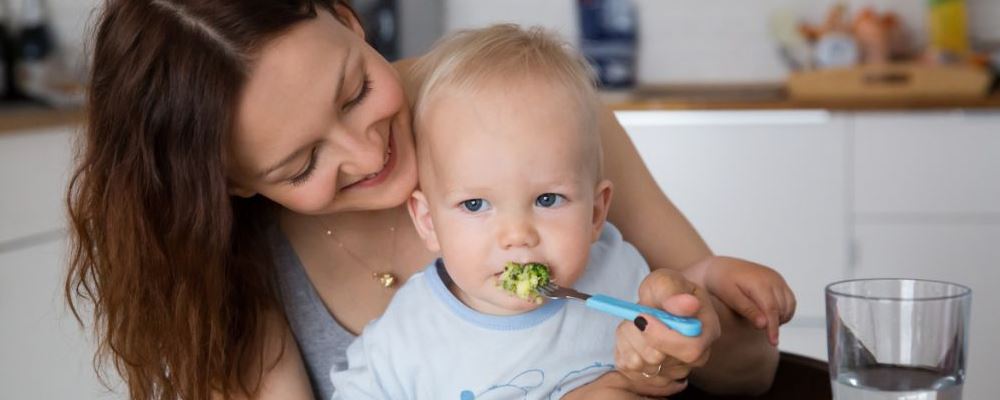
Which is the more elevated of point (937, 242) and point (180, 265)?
point (180, 265)

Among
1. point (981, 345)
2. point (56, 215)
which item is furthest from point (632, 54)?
point (56, 215)

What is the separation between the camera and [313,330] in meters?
1.53

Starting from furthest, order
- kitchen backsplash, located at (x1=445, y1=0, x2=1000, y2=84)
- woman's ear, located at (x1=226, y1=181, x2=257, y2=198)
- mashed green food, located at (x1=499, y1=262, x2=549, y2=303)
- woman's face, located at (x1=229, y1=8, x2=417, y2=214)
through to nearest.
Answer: kitchen backsplash, located at (x1=445, y1=0, x2=1000, y2=84) → woman's ear, located at (x1=226, y1=181, x2=257, y2=198) → woman's face, located at (x1=229, y1=8, x2=417, y2=214) → mashed green food, located at (x1=499, y1=262, x2=549, y2=303)

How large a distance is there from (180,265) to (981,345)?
2.44 meters

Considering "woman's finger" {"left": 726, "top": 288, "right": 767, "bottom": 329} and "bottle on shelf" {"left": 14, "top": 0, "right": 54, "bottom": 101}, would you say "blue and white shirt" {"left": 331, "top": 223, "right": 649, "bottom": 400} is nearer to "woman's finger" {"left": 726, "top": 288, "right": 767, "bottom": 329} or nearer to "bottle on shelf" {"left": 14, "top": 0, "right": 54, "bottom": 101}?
"woman's finger" {"left": 726, "top": 288, "right": 767, "bottom": 329}

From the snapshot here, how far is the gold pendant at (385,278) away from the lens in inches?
62.1

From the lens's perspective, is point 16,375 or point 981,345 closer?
point 16,375

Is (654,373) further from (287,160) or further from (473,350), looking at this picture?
(287,160)

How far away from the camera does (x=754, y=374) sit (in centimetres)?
138

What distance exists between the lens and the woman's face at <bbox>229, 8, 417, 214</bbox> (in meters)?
1.29

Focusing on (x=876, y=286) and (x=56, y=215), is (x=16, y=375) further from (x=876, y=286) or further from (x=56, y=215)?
(x=876, y=286)

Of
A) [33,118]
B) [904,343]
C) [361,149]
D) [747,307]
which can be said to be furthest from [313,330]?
[33,118]

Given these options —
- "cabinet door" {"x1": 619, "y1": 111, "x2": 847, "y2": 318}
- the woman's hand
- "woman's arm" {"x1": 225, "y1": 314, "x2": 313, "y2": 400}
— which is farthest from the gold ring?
"cabinet door" {"x1": 619, "y1": 111, "x2": 847, "y2": 318}

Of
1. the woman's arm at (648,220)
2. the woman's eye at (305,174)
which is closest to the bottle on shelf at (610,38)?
the woman's arm at (648,220)
